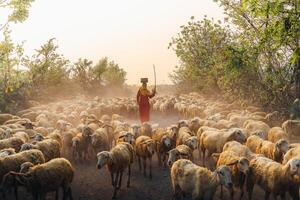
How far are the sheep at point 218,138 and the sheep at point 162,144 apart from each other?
127cm

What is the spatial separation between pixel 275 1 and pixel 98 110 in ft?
48.6

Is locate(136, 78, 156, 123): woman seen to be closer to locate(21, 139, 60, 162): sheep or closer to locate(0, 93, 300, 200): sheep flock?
locate(0, 93, 300, 200): sheep flock

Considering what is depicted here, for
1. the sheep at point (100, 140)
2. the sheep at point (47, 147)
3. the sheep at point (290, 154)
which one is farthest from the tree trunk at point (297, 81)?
the sheep at point (47, 147)

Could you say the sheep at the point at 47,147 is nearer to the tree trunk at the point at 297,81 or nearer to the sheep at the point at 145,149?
the sheep at the point at 145,149

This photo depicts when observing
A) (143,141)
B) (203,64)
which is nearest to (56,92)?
(203,64)

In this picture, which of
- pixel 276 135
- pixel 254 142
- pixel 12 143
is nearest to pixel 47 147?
pixel 12 143

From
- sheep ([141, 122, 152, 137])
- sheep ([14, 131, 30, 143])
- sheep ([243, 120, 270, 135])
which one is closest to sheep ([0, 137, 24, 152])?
sheep ([14, 131, 30, 143])

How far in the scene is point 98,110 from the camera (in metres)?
26.4

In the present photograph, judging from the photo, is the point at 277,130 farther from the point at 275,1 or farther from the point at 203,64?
the point at 203,64

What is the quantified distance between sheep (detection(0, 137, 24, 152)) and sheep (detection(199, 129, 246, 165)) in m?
6.43

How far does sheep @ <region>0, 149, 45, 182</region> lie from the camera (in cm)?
1048

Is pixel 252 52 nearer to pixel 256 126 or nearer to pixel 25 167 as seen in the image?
pixel 256 126

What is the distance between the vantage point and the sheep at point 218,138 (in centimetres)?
1345

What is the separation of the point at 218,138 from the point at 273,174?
424 centimetres
